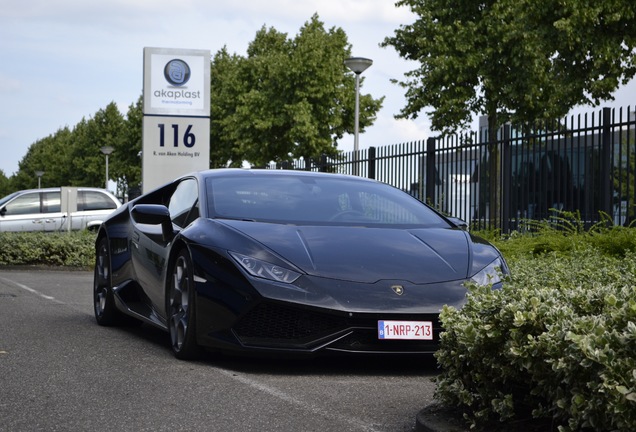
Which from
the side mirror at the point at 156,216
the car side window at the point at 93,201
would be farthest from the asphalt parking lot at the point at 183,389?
the car side window at the point at 93,201

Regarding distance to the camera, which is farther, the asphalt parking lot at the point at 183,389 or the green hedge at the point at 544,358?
the asphalt parking lot at the point at 183,389

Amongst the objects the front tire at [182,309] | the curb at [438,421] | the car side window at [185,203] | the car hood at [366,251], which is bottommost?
the curb at [438,421]

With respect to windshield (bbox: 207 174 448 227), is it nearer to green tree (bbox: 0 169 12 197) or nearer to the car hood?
the car hood

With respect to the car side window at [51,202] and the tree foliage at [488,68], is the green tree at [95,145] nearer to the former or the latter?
the tree foliage at [488,68]

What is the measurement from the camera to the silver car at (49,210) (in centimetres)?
2894

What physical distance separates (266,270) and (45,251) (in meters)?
15.5

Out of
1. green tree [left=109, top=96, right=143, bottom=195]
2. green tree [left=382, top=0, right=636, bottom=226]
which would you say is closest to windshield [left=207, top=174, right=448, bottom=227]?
green tree [left=382, top=0, right=636, bottom=226]

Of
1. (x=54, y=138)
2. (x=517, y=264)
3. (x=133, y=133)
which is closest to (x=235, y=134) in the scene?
(x=133, y=133)

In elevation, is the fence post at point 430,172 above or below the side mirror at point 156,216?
above

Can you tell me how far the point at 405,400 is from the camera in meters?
5.73

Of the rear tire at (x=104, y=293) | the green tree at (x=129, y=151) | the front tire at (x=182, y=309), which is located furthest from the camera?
the green tree at (x=129, y=151)

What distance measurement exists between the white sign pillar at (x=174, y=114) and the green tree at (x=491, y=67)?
778 centimetres

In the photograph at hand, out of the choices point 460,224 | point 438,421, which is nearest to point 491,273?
point 460,224

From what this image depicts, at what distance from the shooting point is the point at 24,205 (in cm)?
2928
